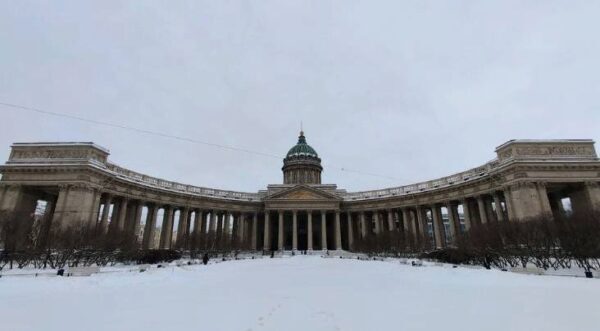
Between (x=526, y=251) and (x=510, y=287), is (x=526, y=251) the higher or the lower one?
the higher one

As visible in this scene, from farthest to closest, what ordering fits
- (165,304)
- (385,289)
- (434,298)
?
1. (385,289)
2. (434,298)
3. (165,304)

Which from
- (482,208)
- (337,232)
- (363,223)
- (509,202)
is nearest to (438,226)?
(482,208)

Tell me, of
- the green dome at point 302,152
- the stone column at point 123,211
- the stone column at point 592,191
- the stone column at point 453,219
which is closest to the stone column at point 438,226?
the stone column at point 453,219

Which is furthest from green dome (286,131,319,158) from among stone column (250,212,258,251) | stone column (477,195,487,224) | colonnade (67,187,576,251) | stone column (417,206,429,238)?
stone column (477,195,487,224)

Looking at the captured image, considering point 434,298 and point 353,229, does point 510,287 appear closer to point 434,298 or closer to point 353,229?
point 434,298

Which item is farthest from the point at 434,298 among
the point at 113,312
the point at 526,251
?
the point at 526,251

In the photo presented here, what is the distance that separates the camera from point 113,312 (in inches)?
346

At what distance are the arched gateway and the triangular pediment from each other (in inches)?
8.6

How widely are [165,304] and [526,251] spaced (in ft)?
85.7

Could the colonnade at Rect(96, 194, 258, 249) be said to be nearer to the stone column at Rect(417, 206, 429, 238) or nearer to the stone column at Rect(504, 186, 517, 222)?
the stone column at Rect(417, 206, 429, 238)

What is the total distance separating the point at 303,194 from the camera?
70000mm

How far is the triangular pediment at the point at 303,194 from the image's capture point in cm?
6925

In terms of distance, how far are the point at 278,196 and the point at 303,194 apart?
5515 mm

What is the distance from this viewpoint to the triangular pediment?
69.2 meters
